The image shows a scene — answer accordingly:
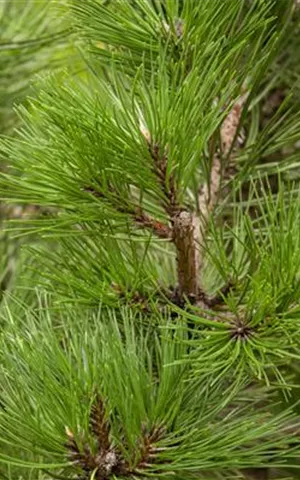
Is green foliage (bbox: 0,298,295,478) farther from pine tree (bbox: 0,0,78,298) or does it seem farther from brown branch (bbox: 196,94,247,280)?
pine tree (bbox: 0,0,78,298)

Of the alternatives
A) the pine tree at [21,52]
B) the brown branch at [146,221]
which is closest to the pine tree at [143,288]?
the brown branch at [146,221]

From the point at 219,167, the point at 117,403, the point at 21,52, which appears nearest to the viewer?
the point at 117,403

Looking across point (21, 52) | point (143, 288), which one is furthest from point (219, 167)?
point (21, 52)

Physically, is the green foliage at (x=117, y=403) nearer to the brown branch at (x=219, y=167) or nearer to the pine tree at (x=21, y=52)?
the brown branch at (x=219, y=167)

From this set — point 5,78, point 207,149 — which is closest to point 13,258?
point 5,78

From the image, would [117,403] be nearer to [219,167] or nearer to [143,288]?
[143,288]

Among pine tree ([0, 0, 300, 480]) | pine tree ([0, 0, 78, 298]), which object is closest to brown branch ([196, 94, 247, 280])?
pine tree ([0, 0, 300, 480])

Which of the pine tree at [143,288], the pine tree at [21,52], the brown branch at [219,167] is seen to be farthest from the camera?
the pine tree at [21,52]

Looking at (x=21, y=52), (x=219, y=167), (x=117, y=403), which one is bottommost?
(x=117, y=403)

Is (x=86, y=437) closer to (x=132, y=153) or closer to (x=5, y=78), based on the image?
(x=132, y=153)

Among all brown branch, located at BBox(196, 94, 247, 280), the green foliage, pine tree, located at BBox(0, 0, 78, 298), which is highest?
pine tree, located at BBox(0, 0, 78, 298)

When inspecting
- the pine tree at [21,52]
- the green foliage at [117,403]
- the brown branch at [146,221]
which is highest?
the pine tree at [21,52]

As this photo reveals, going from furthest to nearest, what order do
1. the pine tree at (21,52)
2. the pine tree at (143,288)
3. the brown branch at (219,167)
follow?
1. the pine tree at (21,52)
2. the brown branch at (219,167)
3. the pine tree at (143,288)
